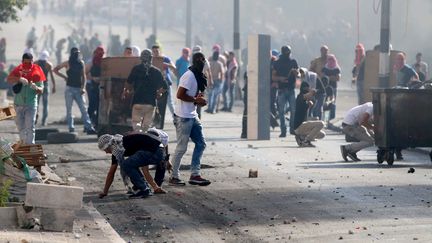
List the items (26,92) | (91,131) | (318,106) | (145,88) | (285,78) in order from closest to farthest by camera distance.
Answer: (26,92) < (145,88) < (91,131) < (285,78) < (318,106)

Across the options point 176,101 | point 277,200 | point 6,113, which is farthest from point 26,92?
point 277,200

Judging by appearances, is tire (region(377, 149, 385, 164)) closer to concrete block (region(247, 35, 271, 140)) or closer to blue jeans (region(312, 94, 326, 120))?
concrete block (region(247, 35, 271, 140))

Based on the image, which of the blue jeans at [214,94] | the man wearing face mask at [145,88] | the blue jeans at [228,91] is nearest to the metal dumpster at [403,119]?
the man wearing face mask at [145,88]

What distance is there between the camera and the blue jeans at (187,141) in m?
18.1

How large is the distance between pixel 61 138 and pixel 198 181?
845cm

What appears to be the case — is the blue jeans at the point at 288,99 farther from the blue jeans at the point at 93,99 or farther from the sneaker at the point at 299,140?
the blue jeans at the point at 93,99

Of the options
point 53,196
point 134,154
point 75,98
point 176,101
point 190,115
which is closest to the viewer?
point 53,196

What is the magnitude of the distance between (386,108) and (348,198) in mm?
5584

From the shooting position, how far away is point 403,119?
21.4 metres

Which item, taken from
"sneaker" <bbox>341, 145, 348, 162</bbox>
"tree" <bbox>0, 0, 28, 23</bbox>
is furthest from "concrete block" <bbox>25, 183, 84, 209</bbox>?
"tree" <bbox>0, 0, 28, 23</bbox>

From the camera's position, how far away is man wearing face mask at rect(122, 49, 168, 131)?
74.5 feet

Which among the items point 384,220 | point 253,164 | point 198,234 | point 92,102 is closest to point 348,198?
point 384,220

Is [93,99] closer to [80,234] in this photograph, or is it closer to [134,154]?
[134,154]

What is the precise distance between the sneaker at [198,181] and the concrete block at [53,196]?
190 inches
